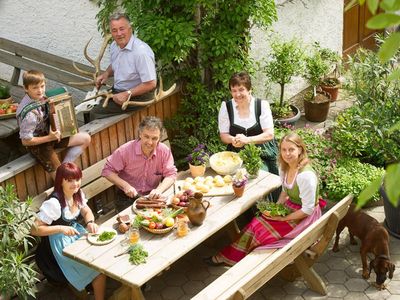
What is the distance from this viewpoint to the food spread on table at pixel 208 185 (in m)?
6.25

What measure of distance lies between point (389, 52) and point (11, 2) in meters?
8.66

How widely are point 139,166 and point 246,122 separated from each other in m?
1.22

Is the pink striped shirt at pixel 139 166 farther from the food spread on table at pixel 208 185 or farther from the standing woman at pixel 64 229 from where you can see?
the standing woman at pixel 64 229

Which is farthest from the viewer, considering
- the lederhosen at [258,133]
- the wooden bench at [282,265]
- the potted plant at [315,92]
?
the potted plant at [315,92]

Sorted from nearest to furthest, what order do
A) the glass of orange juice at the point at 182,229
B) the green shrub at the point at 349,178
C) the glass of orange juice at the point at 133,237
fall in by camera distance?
1. the glass of orange juice at the point at 133,237
2. the glass of orange juice at the point at 182,229
3. the green shrub at the point at 349,178

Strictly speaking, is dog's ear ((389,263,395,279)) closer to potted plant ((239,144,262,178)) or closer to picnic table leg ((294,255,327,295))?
picnic table leg ((294,255,327,295))

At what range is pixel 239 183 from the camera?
616 cm

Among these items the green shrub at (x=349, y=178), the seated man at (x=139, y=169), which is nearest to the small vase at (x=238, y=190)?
→ the seated man at (x=139, y=169)

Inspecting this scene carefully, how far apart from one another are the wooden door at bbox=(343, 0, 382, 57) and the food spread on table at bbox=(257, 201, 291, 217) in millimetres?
5749

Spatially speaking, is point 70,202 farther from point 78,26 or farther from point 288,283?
point 78,26

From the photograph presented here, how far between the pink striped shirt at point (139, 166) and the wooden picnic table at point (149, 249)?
0.34 metres

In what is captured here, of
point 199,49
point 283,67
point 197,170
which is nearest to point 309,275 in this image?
point 197,170

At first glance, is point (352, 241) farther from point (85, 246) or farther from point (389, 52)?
point (389, 52)

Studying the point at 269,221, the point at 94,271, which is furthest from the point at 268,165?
the point at 94,271
